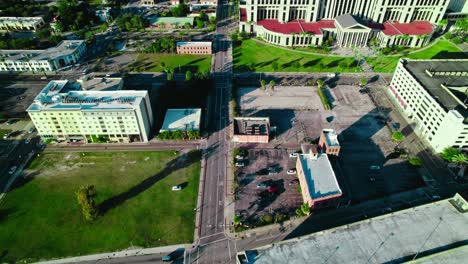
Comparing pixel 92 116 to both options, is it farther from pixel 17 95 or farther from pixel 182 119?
pixel 17 95

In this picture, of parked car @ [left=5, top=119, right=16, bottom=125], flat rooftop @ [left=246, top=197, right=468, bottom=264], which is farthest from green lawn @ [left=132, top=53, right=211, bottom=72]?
flat rooftop @ [left=246, top=197, right=468, bottom=264]

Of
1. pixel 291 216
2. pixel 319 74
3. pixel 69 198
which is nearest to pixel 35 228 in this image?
pixel 69 198

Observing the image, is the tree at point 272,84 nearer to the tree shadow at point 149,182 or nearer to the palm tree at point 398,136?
the tree shadow at point 149,182

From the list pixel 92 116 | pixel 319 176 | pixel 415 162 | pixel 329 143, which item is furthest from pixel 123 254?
pixel 415 162

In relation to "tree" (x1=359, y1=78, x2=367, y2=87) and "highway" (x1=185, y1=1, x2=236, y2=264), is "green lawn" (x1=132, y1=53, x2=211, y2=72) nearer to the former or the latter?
"highway" (x1=185, y1=1, x2=236, y2=264)

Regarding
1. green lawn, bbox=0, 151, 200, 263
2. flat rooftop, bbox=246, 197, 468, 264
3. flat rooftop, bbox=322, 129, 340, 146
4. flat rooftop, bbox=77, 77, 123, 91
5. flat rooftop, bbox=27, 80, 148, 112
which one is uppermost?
flat rooftop, bbox=27, 80, 148, 112

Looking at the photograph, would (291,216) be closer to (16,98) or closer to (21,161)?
(21,161)

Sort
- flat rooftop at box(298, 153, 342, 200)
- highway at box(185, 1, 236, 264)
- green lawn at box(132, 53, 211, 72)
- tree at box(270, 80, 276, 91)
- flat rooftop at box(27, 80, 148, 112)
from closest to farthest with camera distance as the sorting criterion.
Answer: highway at box(185, 1, 236, 264), flat rooftop at box(298, 153, 342, 200), flat rooftop at box(27, 80, 148, 112), tree at box(270, 80, 276, 91), green lawn at box(132, 53, 211, 72)
